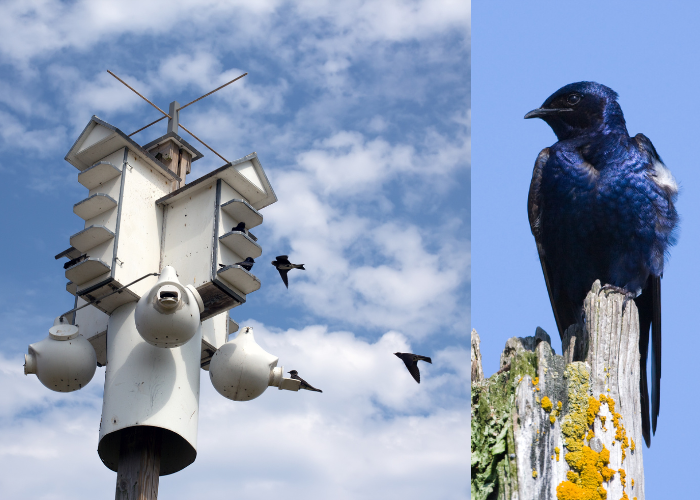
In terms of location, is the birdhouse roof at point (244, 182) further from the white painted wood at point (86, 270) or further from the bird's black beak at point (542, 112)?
the bird's black beak at point (542, 112)

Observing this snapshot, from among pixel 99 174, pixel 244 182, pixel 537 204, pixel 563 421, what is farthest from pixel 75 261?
pixel 537 204

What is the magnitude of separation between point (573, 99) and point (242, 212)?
362 cm

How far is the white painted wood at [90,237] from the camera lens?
7262mm

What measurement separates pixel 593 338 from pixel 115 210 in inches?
156

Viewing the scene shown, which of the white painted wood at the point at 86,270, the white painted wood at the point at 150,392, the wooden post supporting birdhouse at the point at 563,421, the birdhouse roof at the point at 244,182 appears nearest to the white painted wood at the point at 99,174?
the birdhouse roof at the point at 244,182

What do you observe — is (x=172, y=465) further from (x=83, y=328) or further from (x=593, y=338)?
(x=593, y=338)

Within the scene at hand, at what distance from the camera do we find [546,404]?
20.9 feet

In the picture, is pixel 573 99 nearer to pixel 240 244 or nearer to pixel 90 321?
pixel 240 244

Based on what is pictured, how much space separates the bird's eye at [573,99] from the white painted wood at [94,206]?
458cm

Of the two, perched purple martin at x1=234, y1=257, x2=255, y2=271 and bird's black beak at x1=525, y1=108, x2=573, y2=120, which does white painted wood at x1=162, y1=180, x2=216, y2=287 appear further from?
bird's black beak at x1=525, y1=108, x2=573, y2=120

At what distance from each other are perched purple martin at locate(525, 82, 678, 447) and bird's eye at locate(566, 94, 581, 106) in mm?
10

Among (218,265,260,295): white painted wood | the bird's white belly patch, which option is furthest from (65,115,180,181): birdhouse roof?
the bird's white belly patch

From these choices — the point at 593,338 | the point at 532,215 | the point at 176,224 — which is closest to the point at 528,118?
the point at 532,215

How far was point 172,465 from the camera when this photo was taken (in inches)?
277
